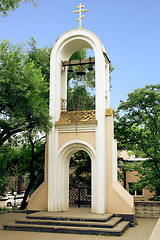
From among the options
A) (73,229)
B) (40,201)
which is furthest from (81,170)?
(73,229)

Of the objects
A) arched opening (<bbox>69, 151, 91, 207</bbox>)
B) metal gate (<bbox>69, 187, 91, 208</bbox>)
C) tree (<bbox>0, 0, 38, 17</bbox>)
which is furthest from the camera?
arched opening (<bbox>69, 151, 91, 207</bbox>)

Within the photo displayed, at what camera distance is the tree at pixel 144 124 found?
1897cm

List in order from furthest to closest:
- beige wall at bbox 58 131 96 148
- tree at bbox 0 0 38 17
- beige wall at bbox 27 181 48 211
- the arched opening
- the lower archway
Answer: the arched opening < beige wall at bbox 27 181 48 211 < beige wall at bbox 58 131 96 148 < the lower archway < tree at bbox 0 0 38 17

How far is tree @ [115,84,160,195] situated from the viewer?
1897cm

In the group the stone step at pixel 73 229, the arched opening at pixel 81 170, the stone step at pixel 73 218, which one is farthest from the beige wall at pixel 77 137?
the arched opening at pixel 81 170

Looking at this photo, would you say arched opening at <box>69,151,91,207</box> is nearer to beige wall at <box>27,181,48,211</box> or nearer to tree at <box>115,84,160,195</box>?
tree at <box>115,84,160,195</box>

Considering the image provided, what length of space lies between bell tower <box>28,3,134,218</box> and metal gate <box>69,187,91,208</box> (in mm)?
2179

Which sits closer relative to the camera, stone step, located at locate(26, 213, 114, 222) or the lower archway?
stone step, located at locate(26, 213, 114, 222)

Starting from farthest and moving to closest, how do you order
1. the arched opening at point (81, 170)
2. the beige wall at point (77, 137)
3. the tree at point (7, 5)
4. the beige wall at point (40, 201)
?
the arched opening at point (81, 170) < the beige wall at point (40, 201) < the beige wall at point (77, 137) < the tree at point (7, 5)

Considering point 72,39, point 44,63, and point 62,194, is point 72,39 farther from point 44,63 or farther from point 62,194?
point 62,194

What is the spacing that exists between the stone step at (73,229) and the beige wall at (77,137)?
4227 mm

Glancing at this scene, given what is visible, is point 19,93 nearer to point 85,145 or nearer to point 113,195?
point 85,145

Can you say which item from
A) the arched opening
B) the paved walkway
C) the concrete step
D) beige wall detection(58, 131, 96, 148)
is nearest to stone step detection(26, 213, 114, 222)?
the concrete step

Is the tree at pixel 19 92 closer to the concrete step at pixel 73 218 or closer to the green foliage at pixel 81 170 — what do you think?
the concrete step at pixel 73 218
